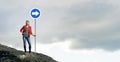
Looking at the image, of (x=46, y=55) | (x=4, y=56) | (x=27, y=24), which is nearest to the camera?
(x=27, y=24)

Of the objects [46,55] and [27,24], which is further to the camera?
[46,55]

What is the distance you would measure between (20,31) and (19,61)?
2826mm

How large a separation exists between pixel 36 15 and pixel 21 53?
475 cm

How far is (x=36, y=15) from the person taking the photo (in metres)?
34.8

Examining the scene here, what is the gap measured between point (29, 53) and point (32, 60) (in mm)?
983

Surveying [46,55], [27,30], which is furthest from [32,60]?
[46,55]

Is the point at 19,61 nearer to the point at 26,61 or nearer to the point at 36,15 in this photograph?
the point at 26,61

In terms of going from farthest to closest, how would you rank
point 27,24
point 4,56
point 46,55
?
point 46,55
point 4,56
point 27,24

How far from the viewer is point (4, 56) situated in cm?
3678

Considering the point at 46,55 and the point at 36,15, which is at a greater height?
the point at 36,15

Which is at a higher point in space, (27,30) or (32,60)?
(27,30)

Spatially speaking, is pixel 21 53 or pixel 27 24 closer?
pixel 27 24

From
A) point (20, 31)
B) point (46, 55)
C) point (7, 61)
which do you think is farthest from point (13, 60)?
point (46, 55)

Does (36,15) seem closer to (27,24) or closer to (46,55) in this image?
(27,24)
